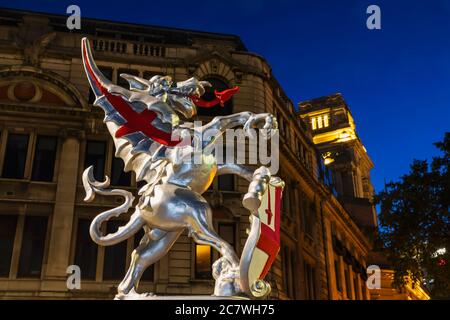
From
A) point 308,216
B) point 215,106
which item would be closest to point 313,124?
point 308,216

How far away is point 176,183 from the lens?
6.42 metres

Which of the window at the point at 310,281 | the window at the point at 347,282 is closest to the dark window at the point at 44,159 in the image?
the window at the point at 310,281

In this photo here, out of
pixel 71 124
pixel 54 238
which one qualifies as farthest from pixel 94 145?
pixel 54 238

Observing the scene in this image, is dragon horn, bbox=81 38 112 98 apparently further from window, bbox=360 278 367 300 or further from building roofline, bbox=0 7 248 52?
window, bbox=360 278 367 300

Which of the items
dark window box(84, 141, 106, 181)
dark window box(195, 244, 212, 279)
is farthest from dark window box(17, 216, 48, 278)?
dark window box(195, 244, 212, 279)

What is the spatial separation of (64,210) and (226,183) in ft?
20.5

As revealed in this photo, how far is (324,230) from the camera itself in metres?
28.4

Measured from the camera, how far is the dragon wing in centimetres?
687

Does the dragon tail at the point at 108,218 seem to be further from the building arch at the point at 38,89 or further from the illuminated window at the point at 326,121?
the illuminated window at the point at 326,121

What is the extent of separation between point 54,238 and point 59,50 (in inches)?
305

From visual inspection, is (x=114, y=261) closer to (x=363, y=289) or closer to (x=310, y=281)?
(x=310, y=281)

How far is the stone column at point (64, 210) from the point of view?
16.3 m

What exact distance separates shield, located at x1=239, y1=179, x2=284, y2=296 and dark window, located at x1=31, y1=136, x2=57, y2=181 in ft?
45.0
